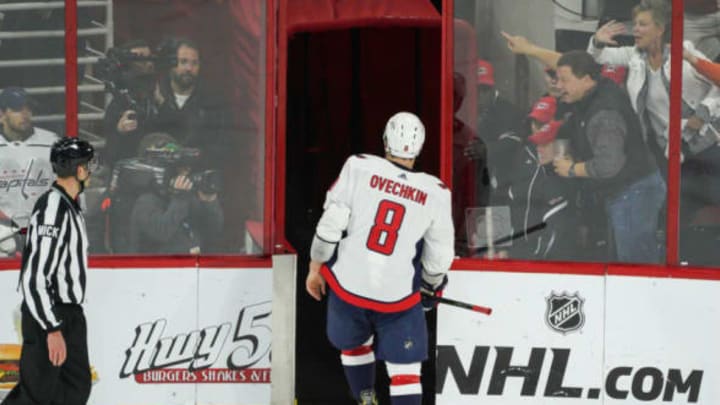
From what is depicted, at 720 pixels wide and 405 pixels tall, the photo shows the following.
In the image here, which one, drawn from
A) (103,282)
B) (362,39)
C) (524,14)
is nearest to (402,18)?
(362,39)

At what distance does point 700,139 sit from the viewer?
8078mm

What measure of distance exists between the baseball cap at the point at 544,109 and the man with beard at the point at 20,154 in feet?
7.81

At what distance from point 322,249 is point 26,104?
175 cm

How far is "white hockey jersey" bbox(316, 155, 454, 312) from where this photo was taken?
7.80 metres

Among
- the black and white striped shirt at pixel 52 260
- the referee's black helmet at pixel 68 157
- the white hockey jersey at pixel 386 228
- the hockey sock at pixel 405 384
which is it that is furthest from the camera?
Answer: the hockey sock at pixel 405 384

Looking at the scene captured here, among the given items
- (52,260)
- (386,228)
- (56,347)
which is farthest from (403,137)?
(56,347)

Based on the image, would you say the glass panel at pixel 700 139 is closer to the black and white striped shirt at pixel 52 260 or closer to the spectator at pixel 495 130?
the spectator at pixel 495 130

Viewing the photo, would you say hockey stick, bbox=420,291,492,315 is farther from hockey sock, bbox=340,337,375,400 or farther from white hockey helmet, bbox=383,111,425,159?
white hockey helmet, bbox=383,111,425,159

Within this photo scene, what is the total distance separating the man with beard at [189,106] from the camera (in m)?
8.41

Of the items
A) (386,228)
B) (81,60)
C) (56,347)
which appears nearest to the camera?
(56,347)

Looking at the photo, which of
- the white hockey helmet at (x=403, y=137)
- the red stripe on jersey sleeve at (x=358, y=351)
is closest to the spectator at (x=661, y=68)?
the white hockey helmet at (x=403, y=137)

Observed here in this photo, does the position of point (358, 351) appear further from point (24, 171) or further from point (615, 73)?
point (24, 171)

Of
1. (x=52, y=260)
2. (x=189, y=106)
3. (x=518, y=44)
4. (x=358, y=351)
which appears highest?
(x=518, y=44)

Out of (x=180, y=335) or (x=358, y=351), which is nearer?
(x=358, y=351)
